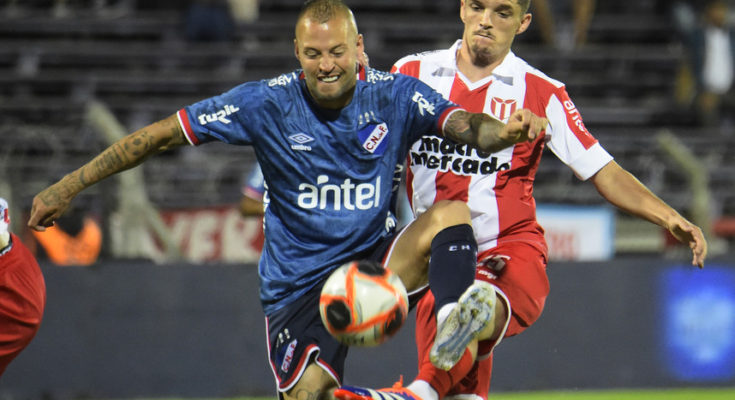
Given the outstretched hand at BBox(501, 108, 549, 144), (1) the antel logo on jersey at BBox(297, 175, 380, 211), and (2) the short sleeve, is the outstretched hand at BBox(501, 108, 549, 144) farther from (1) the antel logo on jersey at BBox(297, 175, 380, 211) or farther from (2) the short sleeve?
(2) the short sleeve

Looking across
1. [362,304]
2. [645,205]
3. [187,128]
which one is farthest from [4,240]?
[645,205]

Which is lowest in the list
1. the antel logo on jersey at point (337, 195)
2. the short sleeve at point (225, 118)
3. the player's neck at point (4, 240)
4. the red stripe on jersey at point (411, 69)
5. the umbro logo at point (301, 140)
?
the player's neck at point (4, 240)

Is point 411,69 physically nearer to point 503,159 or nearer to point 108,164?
point 503,159

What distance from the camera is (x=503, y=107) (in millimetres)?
5066

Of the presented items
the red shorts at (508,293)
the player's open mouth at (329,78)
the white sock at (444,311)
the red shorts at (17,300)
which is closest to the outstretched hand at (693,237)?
the red shorts at (508,293)

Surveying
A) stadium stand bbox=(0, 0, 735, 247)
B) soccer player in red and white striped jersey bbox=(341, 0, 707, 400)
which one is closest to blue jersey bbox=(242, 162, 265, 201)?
soccer player in red and white striped jersey bbox=(341, 0, 707, 400)

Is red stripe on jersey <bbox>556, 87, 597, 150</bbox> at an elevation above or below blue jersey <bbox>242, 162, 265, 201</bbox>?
above

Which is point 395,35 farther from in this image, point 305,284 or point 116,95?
point 305,284

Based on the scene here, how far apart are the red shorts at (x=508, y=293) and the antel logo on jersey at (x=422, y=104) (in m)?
0.84

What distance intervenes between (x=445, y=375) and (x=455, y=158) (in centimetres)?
105

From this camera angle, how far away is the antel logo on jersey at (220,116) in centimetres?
450

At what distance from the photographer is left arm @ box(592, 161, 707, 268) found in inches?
186

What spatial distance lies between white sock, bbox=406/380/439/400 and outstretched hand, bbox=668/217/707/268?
1.29 m

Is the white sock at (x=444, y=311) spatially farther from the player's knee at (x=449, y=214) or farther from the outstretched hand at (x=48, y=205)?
the outstretched hand at (x=48, y=205)
